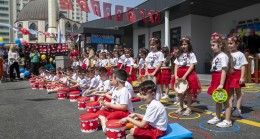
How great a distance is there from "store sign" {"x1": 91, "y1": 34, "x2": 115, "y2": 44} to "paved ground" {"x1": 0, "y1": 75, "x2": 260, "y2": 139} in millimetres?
11550

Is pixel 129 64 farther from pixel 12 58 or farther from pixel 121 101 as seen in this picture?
pixel 12 58

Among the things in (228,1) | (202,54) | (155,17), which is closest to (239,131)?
(228,1)

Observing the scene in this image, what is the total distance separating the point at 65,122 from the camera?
5.39m

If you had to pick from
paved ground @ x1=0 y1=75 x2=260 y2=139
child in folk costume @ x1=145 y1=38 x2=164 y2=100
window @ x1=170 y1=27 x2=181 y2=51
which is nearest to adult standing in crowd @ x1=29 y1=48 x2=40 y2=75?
paved ground @ x1=0 y1=75 x2=260 y2=139

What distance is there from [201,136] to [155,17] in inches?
541

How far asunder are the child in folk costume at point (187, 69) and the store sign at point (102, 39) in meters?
13.9

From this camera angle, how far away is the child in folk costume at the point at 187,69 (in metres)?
5.56

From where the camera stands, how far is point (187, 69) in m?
5.69

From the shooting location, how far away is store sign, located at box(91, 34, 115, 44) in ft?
62.4

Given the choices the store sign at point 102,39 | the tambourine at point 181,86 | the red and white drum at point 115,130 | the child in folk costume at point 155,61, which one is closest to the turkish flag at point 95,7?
the store sign at point 102,39

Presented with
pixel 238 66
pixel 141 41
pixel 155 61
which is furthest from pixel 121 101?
pixel 141 41

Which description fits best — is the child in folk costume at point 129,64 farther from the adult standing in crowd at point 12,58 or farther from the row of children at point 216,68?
the adult standing in crowd at point 12,58

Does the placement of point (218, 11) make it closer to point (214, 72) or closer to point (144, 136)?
point (214, 72)

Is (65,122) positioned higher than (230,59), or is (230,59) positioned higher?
(230,59)
